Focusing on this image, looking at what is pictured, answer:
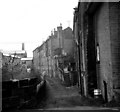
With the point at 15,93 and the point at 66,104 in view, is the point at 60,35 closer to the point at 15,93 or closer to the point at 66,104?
the point at 66,104

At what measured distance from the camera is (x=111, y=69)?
8055 millimetres

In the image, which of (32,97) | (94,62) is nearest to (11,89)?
(32,97)

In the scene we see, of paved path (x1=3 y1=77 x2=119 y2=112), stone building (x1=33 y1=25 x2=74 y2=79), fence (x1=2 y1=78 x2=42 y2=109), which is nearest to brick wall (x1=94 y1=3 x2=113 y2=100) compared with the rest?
paved path (x1=3 y1=77 x2=119 y2=112)

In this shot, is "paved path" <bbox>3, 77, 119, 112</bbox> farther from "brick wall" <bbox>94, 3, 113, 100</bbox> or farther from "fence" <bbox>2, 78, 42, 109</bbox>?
"brick wall" <bbox>94, 3, 113, 100</bbox>

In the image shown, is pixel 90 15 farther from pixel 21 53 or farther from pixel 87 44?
pixel 21 53

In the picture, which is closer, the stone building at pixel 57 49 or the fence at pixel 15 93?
the fence at pixel 15 93

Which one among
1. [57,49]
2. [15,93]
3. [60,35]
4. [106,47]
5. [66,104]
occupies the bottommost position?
[66,104]

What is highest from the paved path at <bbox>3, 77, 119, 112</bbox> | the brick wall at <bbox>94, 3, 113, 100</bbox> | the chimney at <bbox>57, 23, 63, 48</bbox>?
the chimney at <bbox>57, 23, 63, 48</bbox>

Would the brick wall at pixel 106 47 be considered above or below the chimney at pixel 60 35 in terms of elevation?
below

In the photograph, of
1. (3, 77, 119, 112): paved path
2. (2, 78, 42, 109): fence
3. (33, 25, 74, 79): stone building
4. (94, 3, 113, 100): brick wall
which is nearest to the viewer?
(3, 77, 119, 112): paved path

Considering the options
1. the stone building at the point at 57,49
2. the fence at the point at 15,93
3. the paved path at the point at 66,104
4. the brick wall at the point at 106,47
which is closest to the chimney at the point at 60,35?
the stone building at the point at 57,49

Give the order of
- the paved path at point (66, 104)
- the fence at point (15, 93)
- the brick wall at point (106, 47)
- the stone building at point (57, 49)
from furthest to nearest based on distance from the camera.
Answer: the stone building at point (57, 49), the fence at point (15, 93), the brick wall at point (106, 47), the paved path at point (66, 104)

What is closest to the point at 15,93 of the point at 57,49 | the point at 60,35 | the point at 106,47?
the point at 106,47

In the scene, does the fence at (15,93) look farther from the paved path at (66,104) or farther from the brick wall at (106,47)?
the brick wall at (106,47)
